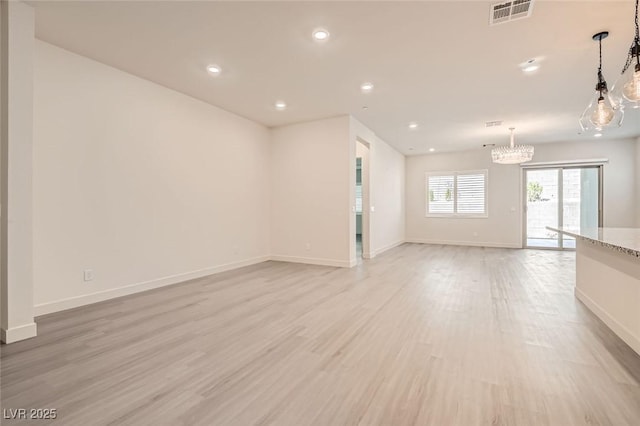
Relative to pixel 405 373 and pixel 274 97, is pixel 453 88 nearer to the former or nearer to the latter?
pixel 274 97

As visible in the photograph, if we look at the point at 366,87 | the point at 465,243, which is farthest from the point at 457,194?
the point at 366,87

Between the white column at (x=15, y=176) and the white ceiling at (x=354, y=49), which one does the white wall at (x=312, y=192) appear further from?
the white column at (x=15, y=176)

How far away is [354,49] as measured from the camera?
332 centimetres

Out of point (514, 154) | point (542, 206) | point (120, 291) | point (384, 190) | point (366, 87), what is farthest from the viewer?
point (542, 206)

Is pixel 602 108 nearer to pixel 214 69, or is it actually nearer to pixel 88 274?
pixel 214 69

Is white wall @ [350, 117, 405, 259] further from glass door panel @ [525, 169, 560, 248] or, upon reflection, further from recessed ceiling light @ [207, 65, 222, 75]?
glass door panel @ [525, 169, 560, 248]

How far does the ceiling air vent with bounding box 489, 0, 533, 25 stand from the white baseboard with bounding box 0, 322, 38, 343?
16.7 feet

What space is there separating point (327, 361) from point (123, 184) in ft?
11.5

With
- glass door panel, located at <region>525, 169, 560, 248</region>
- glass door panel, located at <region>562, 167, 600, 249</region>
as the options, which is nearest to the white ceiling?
glass door panel, located at <region>525, 169, 560, 248</region>

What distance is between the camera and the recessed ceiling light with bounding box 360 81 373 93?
4281 mm

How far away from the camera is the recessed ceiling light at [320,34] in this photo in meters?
2.98

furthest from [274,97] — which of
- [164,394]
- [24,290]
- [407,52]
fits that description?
[164,394]

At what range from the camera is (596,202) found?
25.9 feet

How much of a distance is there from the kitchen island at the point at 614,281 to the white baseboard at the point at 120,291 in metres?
5.21
